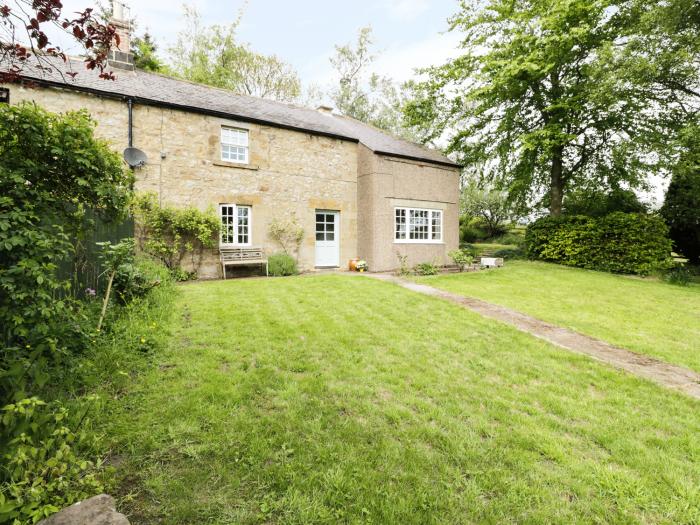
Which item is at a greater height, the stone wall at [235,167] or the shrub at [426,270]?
the stone wall at [235,167]

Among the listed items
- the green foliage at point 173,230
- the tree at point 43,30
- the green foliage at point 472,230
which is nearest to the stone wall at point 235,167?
the green foliage at point 173,230

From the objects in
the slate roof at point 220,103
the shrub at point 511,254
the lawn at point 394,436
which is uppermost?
the slate roof at point 220,103

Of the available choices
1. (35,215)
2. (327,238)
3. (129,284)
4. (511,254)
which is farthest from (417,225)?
(35,215)

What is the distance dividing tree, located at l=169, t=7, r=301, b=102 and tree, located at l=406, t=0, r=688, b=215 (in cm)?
1375

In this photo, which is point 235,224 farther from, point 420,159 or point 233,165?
point 420,159

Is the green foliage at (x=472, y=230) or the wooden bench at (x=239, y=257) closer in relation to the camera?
the wooden bench at (x=239, y=257)

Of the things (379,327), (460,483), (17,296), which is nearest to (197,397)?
(17,296)

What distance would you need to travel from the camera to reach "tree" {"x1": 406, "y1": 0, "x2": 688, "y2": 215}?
1395cm

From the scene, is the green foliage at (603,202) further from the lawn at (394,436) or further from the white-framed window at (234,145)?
the white-framed window at (234,145)

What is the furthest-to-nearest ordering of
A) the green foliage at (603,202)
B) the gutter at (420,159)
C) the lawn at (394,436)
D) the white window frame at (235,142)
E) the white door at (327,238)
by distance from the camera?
the green foliage at (603,202) < the white door at (327,238) < the gutter at (420,159) < the white window frame at (235,142) < the lawn at (394,436)

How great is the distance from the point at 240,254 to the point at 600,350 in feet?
33.5

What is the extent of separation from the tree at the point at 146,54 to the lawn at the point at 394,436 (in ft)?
78.5

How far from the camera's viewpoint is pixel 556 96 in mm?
16469

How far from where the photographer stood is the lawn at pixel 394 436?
212 cm
